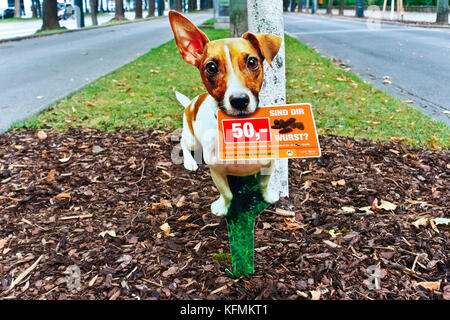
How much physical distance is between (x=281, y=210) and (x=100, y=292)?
1303 millimetres

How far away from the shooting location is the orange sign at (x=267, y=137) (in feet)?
5.95

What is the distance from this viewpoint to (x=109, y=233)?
2.73 meters

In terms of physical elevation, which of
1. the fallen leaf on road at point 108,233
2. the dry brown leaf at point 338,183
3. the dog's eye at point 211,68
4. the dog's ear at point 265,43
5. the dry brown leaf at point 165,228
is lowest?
the fallen leaf on road at point 108,233

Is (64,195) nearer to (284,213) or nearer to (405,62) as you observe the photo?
(284,213)

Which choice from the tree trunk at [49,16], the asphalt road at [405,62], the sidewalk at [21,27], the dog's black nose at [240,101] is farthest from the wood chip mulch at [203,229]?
the tree trunk at [49,16]

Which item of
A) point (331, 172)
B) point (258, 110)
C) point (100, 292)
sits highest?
point (258, 110)

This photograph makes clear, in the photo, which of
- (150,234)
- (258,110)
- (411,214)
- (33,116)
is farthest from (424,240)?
(33,116)

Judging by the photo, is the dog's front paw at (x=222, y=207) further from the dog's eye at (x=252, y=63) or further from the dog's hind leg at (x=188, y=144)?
the dog's eye at (x=252, y=63)

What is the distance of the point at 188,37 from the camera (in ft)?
6.35

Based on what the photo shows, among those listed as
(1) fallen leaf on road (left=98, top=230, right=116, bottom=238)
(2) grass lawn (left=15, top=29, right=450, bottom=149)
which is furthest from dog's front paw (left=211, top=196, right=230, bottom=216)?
(2) grass lawn (left=15, top=29, right=450, bottom=149)

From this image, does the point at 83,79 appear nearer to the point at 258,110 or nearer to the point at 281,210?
the point at 281,210

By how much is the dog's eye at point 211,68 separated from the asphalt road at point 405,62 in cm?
458

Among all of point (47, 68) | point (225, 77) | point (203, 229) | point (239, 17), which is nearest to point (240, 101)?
point (225, 77)

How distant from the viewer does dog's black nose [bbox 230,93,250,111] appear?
180 centimetres
